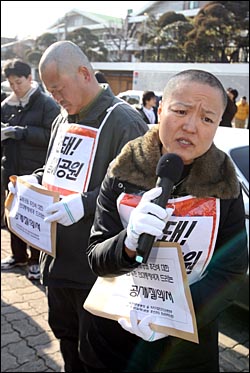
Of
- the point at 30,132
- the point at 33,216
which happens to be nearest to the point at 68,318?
the point at 33,216

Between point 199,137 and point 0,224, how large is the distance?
433cm

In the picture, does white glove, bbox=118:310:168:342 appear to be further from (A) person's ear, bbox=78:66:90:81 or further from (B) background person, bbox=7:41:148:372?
(A) person's ear, bbox=78:66:90:81

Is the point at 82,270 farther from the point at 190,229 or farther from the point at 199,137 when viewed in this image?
the point at 199,137

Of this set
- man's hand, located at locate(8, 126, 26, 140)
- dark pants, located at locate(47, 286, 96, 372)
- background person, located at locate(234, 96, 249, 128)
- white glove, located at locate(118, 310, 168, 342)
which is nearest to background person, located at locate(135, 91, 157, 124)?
man's hand, located at locate(8, 126, 26, 140)

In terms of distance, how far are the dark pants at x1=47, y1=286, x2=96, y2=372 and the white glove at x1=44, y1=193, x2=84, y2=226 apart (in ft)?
1.26

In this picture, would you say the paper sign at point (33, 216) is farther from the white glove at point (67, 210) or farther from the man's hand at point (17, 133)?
the man's hand at point (17, 133)

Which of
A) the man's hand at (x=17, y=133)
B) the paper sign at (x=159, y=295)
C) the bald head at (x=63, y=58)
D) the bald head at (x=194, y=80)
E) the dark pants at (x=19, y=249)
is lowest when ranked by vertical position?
the dark pants at (x=19, y=249)

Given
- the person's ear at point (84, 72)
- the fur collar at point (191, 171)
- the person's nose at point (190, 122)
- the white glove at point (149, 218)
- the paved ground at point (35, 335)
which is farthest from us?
the paved ground at point (35, 335)

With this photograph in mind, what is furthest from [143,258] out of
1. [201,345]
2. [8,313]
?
[8,313]

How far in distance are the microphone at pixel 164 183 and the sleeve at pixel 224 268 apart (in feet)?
0.86

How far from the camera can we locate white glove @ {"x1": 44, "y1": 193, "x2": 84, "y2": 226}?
179cm

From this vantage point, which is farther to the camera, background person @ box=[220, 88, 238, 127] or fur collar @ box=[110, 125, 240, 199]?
background person @ box=[220, 88, 238, 127]

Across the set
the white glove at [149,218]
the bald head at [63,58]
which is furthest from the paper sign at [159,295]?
the bald head at [63,58]

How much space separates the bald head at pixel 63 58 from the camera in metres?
1.81
